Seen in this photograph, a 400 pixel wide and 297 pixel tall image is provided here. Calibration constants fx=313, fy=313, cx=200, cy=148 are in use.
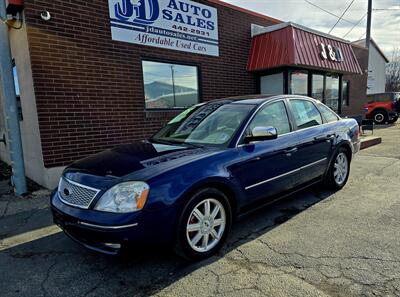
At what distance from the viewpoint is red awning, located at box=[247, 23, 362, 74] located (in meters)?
8.68

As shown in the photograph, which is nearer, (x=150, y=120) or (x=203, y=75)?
(x=150, y=120)

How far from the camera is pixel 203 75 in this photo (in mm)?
8125

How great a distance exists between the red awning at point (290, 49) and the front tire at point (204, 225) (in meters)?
6.47

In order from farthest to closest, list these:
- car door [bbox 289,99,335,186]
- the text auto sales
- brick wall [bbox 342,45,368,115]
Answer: brick wall [bbox 342,45,368,115] → the text auto sales → car door [bbox 289,99,335,186]

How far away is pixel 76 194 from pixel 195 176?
3.76ft

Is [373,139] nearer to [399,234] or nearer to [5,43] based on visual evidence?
[399,234]

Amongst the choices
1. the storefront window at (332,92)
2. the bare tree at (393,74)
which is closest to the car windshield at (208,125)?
the storefront window at (332,92)

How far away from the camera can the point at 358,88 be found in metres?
15.8

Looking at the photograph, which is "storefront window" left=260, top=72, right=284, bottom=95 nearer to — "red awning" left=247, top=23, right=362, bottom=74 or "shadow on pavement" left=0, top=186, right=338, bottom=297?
"red awning" left=247, top=23, right=362, bottom=74

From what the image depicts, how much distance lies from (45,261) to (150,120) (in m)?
4.36

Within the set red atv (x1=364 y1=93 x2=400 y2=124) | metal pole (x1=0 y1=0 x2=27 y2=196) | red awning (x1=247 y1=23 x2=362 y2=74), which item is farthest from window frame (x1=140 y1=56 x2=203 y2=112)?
red atv (x1=364 y1=93 x2=400 y2=124)

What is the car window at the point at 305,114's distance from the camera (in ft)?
14.5

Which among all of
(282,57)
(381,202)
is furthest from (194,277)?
(282,57)

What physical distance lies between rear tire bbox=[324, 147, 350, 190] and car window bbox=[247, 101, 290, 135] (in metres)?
1.33
